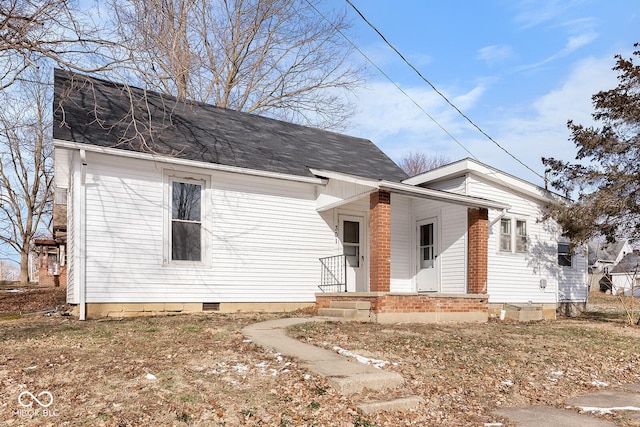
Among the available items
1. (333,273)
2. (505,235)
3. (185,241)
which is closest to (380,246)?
(333,273)

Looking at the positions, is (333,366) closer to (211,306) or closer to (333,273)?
(211,306)

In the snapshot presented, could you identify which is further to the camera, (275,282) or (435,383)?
(275,282)

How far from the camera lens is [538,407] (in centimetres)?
508

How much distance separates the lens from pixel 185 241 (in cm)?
1038

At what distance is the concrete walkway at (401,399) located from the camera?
4535 millimetres

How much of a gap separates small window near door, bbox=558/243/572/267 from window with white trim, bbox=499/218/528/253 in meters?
1.75

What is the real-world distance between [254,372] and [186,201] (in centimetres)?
597

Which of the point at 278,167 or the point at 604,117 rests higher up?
the point at 604,117

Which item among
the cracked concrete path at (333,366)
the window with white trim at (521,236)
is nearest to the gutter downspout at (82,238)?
the cracked concrete path at (333,366)

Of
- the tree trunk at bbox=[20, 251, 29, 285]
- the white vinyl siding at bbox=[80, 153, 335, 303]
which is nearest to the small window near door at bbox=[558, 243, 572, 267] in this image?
the white vinyl siding at bbox=[80, 153, 335, 303]

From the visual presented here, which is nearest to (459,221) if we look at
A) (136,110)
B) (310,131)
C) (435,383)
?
(310,131)

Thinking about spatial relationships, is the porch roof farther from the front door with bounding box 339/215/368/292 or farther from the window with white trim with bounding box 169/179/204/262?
the window with white trim with bounding box 169/179/204/262

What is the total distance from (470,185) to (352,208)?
9.69 feet

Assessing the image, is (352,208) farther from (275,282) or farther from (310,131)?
(310,131)
